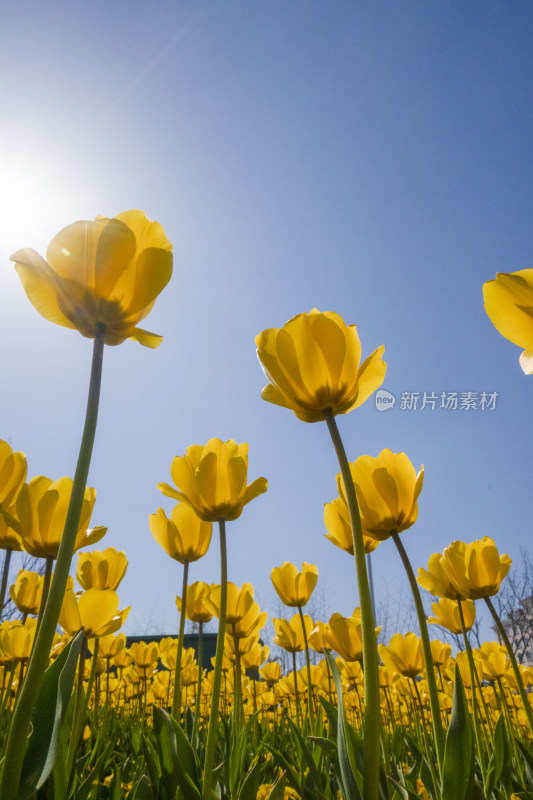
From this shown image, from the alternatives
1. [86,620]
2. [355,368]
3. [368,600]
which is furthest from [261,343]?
[86,620]

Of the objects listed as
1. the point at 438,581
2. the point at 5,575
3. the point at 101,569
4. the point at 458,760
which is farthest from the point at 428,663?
the point at 101,569

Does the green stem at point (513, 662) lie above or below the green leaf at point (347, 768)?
above

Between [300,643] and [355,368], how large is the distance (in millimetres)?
2591

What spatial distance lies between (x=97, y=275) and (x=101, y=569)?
1338 millimetres

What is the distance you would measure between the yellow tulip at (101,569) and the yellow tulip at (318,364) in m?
1.16

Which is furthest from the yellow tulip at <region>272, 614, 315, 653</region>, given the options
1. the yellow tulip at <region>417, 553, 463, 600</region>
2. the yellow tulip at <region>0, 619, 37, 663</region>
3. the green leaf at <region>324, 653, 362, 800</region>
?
the green leaf at <region>324, 653, 362, 800</region>

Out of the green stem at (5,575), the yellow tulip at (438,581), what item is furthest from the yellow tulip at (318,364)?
the yellow tulip at (438,581)

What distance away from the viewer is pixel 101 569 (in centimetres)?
183

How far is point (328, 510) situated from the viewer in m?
1.48

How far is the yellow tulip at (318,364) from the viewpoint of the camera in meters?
0.99

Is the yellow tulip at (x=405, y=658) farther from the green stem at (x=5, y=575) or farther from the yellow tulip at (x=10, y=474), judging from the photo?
the yellow tulip at (x=10, y=474)

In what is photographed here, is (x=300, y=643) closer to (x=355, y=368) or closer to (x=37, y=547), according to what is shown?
(x=37, y=547)

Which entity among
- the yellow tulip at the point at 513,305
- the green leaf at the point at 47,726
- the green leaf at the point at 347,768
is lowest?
the green leaf at the point at 347,768

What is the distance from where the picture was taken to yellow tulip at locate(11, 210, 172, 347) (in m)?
0.82
